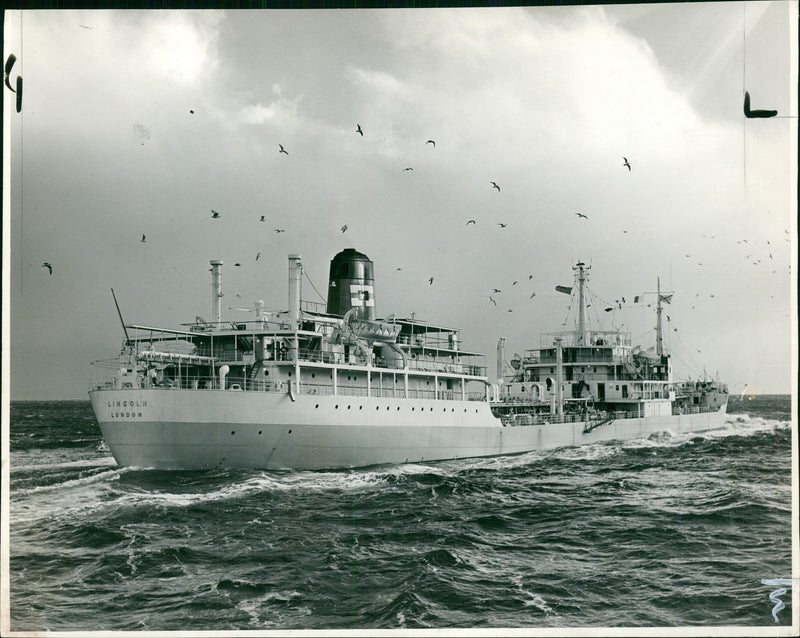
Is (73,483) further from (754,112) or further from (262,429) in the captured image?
(754,112)

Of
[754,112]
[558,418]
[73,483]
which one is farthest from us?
[558,418]

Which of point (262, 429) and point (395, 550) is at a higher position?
point (262, 429)

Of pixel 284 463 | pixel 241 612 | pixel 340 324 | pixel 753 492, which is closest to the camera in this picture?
pixel 241 612

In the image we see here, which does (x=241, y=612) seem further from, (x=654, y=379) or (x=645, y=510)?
(x=654, y=379)

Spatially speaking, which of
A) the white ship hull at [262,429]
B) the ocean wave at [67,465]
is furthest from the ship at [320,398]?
the ocean wave at [67,465]

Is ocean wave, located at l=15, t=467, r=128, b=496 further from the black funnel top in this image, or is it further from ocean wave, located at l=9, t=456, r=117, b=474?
the black funnel top

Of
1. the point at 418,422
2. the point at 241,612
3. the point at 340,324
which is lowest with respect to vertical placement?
the point at 241,612

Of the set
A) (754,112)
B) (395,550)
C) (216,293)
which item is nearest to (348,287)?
(216,293)

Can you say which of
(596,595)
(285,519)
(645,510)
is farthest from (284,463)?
(596,595)
